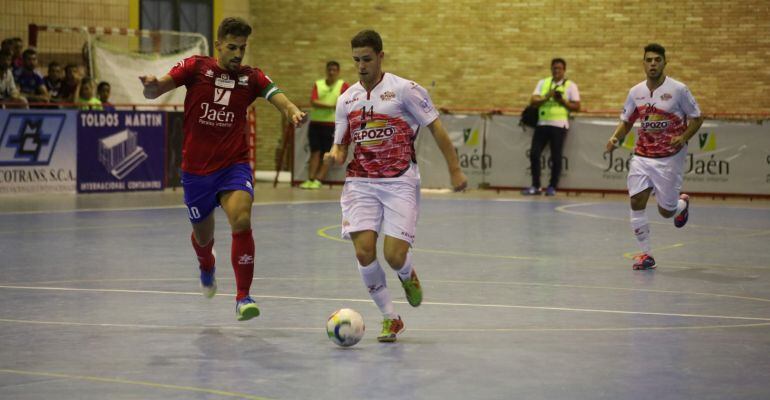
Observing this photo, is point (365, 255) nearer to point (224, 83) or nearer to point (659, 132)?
point (224, 83)

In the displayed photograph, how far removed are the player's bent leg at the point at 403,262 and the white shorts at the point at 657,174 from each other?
16.9 ft

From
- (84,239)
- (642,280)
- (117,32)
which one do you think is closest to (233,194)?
(642,280)

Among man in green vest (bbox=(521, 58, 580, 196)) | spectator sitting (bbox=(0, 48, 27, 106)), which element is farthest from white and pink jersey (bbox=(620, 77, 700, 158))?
spectator sitting (bbox=(0, 48, 27, 106))

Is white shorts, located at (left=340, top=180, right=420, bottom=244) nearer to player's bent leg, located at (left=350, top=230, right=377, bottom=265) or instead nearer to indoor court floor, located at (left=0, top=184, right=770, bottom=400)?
player's bent leg, located at (left=350, top=230, right=377, bottom=265)

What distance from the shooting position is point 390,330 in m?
8.34

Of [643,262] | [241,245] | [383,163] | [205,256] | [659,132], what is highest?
[383,163]

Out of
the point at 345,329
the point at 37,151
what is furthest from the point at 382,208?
the point at 37,151

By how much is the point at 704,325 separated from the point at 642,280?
2670 mm

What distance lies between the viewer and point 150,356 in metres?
7.73

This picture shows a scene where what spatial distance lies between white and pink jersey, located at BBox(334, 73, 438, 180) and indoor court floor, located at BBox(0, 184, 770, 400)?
1.13 meters

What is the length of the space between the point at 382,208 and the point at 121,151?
46.2 feet

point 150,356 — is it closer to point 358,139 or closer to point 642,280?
point 358,139

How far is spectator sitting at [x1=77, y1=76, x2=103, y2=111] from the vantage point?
70.9 ft

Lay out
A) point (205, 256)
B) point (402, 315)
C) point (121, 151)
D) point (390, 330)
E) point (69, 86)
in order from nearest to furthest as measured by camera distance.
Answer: point (390, 330) → point (402, 315) → point (205, 256) → point (121, 151) → point (69, 86)
